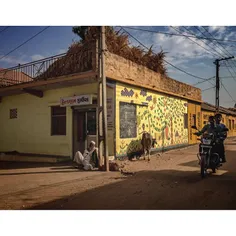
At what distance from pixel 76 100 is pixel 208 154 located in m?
4.76

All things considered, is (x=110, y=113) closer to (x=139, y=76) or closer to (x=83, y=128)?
(x=83, y=128)

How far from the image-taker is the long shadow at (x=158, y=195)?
3396 mm

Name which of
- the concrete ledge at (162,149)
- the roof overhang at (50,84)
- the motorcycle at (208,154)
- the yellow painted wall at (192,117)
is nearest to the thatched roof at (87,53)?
the roof overhang at (50,84)

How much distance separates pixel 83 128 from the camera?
870cm

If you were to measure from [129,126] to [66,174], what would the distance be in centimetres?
320

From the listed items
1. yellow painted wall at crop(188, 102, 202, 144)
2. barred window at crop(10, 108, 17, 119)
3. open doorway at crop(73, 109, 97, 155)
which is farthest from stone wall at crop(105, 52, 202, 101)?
barred window at crop(10, 108, 17, 119)

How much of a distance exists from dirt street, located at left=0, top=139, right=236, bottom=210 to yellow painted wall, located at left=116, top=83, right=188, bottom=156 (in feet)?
8.38

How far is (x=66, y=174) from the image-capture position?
6113 millimetres

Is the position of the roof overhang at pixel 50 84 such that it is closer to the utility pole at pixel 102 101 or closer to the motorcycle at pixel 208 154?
the utility pole at pixel 102 101

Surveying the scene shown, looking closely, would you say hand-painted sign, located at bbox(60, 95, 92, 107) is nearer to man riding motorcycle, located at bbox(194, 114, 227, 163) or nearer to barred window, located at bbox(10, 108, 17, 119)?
barred window, located at bbox(10, 108, 17, 119)

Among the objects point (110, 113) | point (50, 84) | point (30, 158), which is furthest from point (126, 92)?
point (30, 158)

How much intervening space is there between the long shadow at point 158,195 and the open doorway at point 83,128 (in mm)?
3597

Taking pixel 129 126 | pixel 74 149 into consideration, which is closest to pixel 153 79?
pixel 129 126

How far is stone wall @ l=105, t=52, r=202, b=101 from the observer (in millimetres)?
8055
